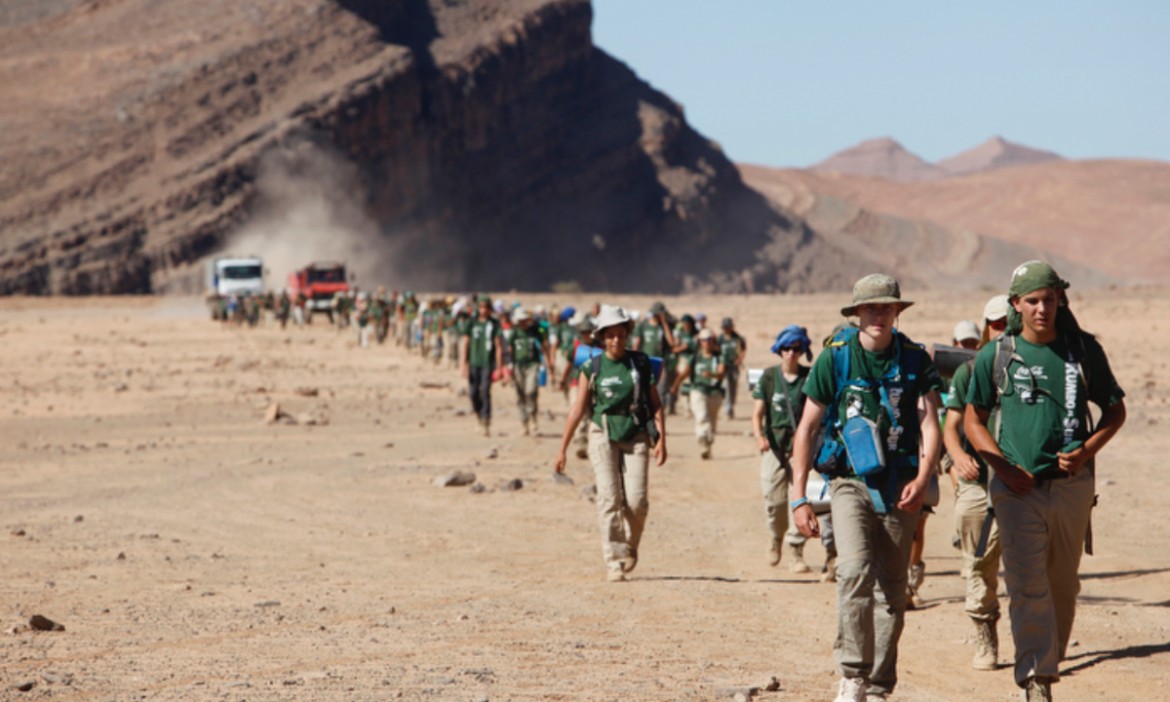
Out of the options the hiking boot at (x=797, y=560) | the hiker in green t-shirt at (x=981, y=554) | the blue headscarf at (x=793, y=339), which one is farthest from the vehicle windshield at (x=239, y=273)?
the hiker in green t-shirt at (x=981, y=554)

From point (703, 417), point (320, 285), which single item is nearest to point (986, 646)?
point (703, 417)

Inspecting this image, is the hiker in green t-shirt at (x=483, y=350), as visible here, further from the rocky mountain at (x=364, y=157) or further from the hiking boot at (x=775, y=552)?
the rocky mountain at (x=364, y=157)

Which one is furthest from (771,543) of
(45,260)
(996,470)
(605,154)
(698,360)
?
(605,154)

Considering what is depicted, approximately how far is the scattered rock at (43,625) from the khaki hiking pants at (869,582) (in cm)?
464

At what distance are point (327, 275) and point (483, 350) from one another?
155ft

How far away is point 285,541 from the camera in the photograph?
1291cm

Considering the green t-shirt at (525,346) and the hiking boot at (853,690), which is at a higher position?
the green t-shirt at (525,346)

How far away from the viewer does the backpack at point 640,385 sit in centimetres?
1047

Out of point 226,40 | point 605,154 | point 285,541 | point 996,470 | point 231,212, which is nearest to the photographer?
point 996,470

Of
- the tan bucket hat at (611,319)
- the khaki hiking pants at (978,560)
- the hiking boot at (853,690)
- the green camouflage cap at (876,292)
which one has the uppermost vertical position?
the green camouflage cap at (876,292)

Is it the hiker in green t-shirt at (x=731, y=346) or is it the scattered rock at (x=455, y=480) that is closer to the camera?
the scattered rock at (x=455, y=480)

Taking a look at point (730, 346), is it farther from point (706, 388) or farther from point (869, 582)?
point (869, 582)

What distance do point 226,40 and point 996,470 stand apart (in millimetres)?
97405

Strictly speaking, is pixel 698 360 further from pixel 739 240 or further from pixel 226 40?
pixel 739 240
